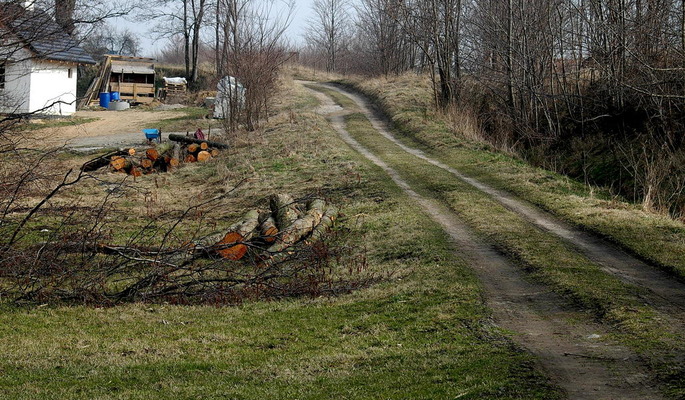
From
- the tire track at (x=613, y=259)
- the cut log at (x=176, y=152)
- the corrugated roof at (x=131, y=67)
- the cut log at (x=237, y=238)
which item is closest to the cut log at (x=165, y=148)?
the cut log at (x=176, y=152)

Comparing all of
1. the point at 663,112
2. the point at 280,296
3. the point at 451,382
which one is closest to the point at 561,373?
the point at 451,382

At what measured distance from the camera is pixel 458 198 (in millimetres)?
15766

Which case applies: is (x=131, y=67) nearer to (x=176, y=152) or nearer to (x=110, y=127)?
(x=110, y=127)

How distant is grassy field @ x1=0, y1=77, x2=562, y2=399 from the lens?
625cm

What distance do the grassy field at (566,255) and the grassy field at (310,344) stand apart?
1.06 m

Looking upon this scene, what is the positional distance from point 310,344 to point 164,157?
17.1 m

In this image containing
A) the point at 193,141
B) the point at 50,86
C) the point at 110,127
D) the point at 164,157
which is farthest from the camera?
the point at 50,86

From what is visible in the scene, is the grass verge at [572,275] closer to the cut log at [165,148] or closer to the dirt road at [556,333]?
the dirt road at [556,333]

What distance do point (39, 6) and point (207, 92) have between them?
34.7 meters

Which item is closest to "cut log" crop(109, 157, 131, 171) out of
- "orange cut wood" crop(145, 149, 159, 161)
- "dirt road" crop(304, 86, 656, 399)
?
"orange cut wood" crop(145, 149, 159, 161)

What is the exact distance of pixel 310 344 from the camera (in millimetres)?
7922

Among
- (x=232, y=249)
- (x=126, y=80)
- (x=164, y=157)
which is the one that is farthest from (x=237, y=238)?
(x=126, y=80)

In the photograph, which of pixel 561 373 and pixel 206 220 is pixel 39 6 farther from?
pixel 561 373

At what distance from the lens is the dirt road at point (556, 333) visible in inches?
235
